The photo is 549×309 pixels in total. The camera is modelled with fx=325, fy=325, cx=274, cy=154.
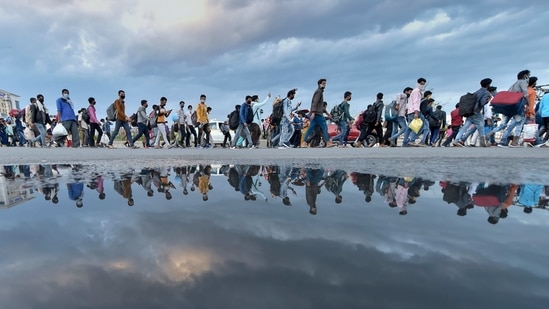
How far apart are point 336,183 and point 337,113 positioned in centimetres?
927

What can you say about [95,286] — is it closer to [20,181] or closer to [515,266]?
[515,266]

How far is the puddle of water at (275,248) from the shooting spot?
972 mm

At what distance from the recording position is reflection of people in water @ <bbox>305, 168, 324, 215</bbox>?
84.4 inches

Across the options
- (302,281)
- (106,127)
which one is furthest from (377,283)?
(106,127)

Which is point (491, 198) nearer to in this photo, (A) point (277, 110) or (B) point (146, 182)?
(B) point (146, 182)

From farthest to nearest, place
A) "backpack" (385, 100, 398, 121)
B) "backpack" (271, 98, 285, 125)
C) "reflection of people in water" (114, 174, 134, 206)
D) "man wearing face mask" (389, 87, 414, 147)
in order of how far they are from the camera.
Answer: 1. "backpack" (271, 98, 285, 125)
2. "backpack" (385, 100, 398, 121)
3. "man wearing face mask" (389, 87, 414, 147)
4. "reflection of people in water" (114, 174, 134, 206)

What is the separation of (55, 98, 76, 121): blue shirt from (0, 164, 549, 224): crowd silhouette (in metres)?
7.89

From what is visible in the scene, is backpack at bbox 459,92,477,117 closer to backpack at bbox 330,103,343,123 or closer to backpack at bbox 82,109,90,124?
backpack at bbox 330,103,343,123

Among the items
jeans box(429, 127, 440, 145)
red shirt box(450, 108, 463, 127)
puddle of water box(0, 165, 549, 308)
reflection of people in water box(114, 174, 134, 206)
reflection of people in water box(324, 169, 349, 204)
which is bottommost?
puddle of water box(0, 165, 549, 308)

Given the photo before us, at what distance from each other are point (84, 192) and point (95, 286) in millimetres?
1871

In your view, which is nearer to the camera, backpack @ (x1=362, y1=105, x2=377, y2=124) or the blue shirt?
the blue shirt

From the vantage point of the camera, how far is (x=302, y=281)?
41.2 inches

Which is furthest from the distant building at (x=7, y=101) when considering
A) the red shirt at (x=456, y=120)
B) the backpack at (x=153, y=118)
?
the red shirt at (x=456, y=120)

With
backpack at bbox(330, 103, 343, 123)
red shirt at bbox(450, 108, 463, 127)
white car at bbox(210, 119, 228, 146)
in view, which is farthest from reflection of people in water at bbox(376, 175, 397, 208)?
white car at bbox(210, 119, 228, 146)
